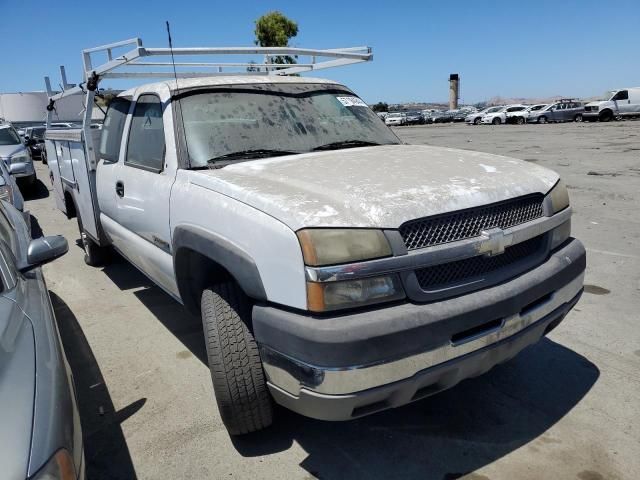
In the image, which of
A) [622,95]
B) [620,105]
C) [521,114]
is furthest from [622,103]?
[521,114]

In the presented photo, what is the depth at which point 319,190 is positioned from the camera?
2.28 m

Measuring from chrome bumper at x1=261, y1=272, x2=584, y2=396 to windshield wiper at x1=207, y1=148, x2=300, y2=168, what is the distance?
1273 mm

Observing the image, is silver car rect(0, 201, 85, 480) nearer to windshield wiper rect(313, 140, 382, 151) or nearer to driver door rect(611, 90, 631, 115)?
windshield wiper rect(313, 140, 382, 151)

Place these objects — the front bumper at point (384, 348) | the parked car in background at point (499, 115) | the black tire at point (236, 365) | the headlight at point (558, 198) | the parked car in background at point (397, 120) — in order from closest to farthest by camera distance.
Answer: the front bumper at point (384, 348) < the black tire at point (236, 365) < the headlight at point (558, 198) < the parked car in background at point (499, 115) < the parked car in background at point (397, 120)

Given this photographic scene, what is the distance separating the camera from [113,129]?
4.29 m

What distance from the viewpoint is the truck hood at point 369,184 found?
205 cm

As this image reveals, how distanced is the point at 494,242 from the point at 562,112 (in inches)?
1487

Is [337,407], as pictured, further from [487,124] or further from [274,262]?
[487,124]

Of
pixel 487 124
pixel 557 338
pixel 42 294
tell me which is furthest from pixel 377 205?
pixel 487 124

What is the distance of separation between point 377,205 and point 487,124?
41.6m

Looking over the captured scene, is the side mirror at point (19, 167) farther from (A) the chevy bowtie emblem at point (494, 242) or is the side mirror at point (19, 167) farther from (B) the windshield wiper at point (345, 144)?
(A) the chevy bowtie emblem at point (494, 242)

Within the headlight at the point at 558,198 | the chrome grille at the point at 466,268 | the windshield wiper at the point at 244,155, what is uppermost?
the windshield wiper at the point at 244,155

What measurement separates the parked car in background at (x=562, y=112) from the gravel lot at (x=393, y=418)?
35252 mm

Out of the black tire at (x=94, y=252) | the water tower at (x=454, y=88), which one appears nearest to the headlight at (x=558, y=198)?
the black tire at (x=94, y=252)
